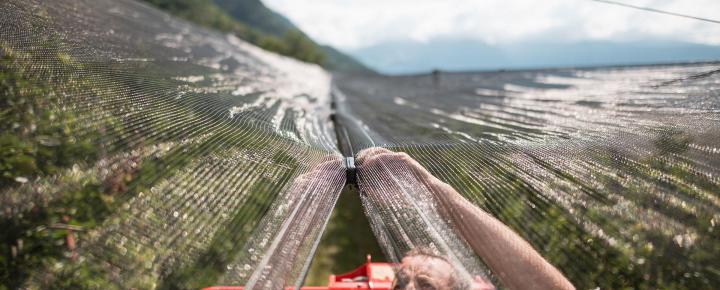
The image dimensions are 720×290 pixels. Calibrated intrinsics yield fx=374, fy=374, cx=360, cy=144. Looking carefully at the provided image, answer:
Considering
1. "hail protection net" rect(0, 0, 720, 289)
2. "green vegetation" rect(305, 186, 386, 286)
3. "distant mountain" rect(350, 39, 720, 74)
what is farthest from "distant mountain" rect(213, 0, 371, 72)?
"distant mountain" rect(350, 39, 720, 74)

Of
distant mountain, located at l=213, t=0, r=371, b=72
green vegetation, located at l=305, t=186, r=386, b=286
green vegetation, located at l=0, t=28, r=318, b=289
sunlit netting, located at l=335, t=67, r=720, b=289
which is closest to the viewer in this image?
green vegetation, located at l=0, t=28, r=318, b=289

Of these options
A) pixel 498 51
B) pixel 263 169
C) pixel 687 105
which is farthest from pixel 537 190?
pixel 498 51

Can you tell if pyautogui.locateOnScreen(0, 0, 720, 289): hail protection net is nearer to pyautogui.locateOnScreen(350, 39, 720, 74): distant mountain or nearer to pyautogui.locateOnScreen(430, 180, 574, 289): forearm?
pyautogui.locateOnScreen(430, 180, 574, 289): forearm

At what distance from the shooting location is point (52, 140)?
911 mm

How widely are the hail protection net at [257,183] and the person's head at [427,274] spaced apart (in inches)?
1.0

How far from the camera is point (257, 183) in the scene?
115cm

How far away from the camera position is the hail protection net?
2.64 feet

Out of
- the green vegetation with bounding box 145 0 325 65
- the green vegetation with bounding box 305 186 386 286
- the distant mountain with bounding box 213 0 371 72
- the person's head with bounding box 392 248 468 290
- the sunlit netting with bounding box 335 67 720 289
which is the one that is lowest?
the green vegetation with bounding box 305 186 386 286

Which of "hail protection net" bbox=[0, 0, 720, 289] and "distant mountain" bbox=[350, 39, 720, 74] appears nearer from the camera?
"hail protection net" bbox=[0, 0, 720, 289]

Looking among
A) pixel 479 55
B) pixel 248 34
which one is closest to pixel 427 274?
pixel 248 34

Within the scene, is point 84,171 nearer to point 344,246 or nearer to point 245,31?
point 344,246

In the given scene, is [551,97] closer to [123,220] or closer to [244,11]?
[123,220]

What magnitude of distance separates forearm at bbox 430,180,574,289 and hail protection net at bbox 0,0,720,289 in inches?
1.0

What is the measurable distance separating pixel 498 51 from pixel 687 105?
19391cm
